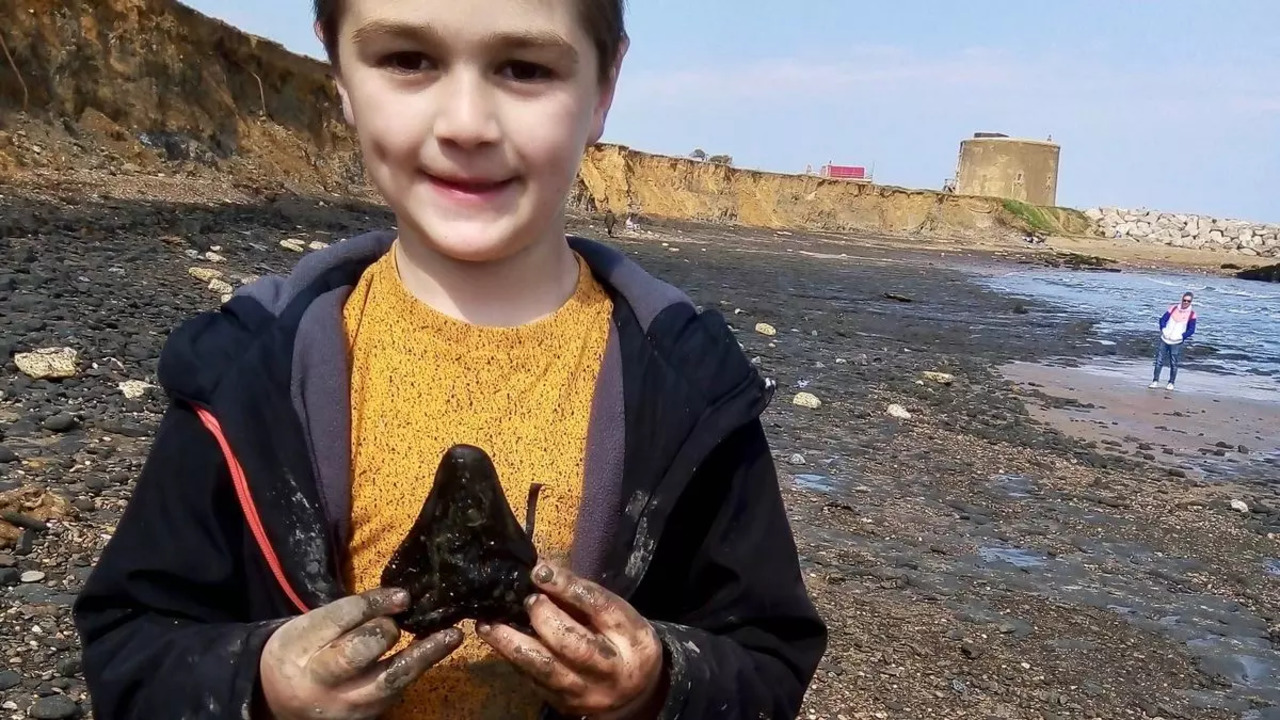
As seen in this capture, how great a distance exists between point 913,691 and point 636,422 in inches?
112

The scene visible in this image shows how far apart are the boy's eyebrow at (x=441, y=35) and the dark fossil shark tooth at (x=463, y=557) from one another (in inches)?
25.3

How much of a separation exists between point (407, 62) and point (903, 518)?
Answer: 5345 millimetres

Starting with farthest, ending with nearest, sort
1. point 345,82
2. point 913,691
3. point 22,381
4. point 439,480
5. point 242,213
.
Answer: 1. point 242,213
2. point 22,381
3. point 913,691
4. point 345,82
5. point 439,480

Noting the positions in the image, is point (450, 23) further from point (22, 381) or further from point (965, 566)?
point (22, 381)

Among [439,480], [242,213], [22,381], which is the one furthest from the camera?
[242,213]

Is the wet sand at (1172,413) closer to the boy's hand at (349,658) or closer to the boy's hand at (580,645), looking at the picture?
the boy's hand at (580,645)

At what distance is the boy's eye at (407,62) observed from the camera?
1.60m

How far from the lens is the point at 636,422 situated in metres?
1.72

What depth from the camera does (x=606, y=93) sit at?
181cm

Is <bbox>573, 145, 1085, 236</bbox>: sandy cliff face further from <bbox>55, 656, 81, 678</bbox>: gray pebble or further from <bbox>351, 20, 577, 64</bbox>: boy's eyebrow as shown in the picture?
<bbox>351, 20, 577, 64</bbox>: boy's eyebrow

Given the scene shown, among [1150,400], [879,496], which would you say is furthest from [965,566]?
[1150,400]

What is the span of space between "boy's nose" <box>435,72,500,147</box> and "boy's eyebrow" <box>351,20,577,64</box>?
0.07m

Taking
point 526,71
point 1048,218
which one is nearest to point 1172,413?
point 526,71

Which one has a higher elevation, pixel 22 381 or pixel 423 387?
pixel 423 387
